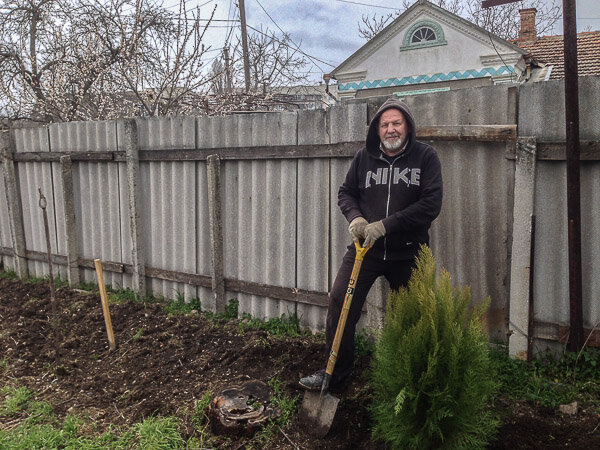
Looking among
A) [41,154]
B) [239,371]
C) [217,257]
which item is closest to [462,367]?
[239,371]

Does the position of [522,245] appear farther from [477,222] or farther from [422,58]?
[422,58]

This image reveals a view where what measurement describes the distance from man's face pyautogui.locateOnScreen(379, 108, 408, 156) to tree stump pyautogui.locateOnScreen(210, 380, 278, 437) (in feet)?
6.24

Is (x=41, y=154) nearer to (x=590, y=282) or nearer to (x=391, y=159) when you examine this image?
(x=391, y=159)

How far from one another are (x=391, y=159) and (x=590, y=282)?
1.61m

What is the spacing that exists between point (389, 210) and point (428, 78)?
12773mm

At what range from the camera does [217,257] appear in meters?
5.03

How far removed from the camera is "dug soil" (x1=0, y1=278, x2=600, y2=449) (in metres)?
2.95

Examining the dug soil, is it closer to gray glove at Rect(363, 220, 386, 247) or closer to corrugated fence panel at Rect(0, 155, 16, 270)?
gray glove at Rect(363, 220, 386, 247)

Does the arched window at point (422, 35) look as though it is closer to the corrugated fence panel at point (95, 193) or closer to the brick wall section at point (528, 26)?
the brick wall section at point (528, 26)

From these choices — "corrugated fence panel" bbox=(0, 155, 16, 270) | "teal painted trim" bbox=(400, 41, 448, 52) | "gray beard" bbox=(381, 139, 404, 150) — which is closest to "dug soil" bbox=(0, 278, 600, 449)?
"gray beard" bbox=(381, 139, 404, 150)

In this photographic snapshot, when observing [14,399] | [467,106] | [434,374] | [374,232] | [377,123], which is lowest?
[14,399]

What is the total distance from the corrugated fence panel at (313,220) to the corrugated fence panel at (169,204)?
141 cm

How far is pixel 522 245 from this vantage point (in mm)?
3412

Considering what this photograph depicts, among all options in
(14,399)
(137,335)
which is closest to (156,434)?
(14,399)
